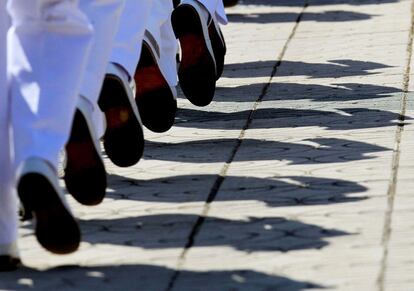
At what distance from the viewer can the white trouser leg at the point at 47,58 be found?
4805mm

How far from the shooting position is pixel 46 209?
4.54 meters

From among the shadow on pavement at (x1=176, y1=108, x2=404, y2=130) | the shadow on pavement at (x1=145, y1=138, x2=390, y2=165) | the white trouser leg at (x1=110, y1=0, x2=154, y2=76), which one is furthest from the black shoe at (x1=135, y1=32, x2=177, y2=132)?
the shadow on pavement at (x1=176, y1=108, x2=404, y2=130)

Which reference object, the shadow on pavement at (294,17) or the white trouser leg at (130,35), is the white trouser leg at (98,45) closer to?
the white trouser leg at (130,35)

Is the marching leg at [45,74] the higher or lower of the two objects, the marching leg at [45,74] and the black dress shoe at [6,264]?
the higher

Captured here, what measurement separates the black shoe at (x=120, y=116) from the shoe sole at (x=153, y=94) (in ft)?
2.99

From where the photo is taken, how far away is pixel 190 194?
5879 millimetres

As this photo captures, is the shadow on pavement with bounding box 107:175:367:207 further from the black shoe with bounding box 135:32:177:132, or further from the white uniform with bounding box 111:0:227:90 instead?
the black shoe with bounding box 135:32:177:132

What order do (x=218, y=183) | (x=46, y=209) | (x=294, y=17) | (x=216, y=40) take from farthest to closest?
(x=294, y=17) → (x=216, y=40) → (x=218, y=183) → (x=46, y=209)

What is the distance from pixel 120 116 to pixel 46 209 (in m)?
1.38

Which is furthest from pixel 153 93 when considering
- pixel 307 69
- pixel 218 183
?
pixel 307 69

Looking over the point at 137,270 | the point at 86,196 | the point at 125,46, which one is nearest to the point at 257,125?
the point at 125,46

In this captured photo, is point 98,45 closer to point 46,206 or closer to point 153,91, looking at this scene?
point 46,206

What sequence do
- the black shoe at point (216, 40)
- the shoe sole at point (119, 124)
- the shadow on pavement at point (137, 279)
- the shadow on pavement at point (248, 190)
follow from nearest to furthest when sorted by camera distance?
the shadow on pavement at point (137, 279), the shadow on pavement at point (248, 190), the shoe sole at point (119, 124), the black shoe at point (216, 40)

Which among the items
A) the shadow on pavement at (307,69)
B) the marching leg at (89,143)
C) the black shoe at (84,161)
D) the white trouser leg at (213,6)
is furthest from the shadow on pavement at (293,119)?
the black shoe at (84,161)
